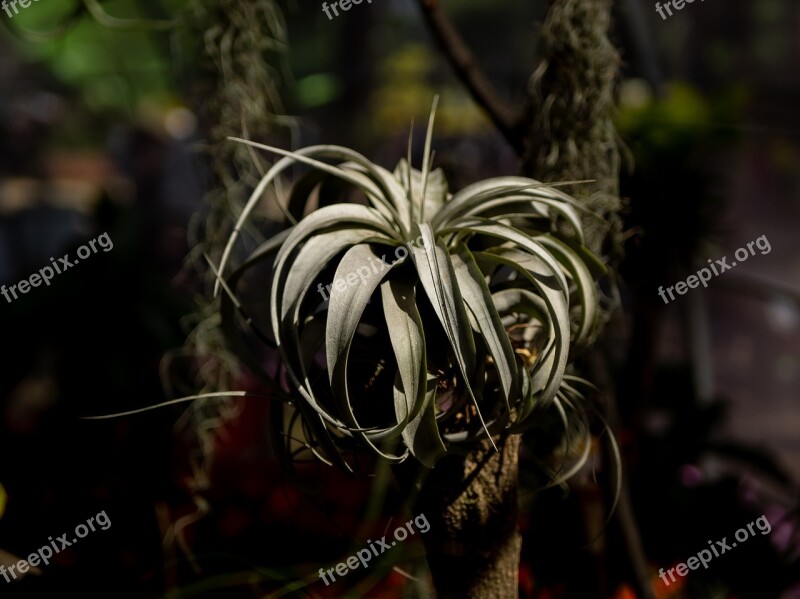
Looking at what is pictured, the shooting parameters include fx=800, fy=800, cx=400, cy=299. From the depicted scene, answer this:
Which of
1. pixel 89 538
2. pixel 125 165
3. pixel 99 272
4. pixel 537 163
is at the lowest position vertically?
pixel 89 538

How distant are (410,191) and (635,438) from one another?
857 millimetres

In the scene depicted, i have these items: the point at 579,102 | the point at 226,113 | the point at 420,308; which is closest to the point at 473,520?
the point at 420,308

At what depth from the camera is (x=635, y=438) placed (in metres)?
A: 1.39

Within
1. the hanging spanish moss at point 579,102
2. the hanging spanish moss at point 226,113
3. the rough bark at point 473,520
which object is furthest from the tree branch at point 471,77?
the rough bark at point 473,520

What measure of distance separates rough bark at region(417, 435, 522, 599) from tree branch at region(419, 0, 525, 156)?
0.39 m

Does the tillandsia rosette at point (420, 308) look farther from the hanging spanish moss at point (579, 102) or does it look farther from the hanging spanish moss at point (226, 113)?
the hanging spanish moss at point (226, 113)

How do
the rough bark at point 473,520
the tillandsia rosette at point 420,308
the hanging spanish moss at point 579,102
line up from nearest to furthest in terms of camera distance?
the tillandsia rosette at point 420,308
the rough bark at point 473,520
the hanging spanish moss at point 579,102

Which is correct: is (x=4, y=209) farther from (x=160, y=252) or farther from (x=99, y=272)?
(x=99, y=272)

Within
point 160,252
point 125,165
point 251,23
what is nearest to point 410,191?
point 251,23

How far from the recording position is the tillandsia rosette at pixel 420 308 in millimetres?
630

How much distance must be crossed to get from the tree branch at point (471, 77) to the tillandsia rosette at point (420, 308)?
0.72 feet

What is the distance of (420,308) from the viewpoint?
70 cm

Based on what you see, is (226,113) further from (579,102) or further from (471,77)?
(579,102)

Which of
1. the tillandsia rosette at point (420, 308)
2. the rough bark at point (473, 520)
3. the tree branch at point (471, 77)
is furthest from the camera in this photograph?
the tree branch at point (471, 77)
